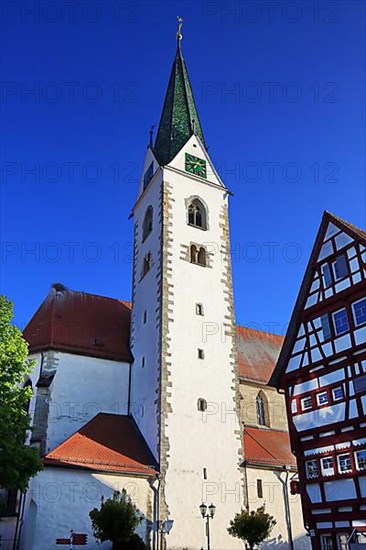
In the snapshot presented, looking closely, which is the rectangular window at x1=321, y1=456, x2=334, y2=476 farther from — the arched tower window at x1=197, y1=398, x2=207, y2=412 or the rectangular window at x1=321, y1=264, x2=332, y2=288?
the arched tower window at x1=197, y1=398, x2=207, y2=412

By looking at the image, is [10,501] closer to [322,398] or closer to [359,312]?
[322,398]

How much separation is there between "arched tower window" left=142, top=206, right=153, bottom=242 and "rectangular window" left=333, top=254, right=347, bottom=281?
12.2 meters

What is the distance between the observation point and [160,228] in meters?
27.0

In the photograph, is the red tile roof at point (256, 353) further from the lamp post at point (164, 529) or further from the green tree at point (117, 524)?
the green tree at point (117, 524)

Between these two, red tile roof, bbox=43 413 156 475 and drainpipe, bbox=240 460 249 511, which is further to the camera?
drainpipe, bbox=240 460 249 511

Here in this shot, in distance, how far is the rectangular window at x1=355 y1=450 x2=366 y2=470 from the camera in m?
16.4

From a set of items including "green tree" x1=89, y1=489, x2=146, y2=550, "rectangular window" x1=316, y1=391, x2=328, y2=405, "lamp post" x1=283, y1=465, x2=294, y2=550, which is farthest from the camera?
"lamp post" x1=283, y1=465, x2=294, y2=550

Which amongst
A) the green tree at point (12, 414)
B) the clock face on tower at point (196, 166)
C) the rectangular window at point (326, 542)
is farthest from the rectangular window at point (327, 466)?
the clock face on tower at point (196, 166)

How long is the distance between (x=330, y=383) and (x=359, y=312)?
261 cm

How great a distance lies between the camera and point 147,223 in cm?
2989

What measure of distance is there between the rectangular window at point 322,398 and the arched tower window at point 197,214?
12.2 m

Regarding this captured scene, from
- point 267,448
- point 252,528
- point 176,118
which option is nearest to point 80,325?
point 267,448

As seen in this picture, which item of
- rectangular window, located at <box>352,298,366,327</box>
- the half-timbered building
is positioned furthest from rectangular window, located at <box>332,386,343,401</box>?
rectangular window, located at <box>352,298,366,327</box>

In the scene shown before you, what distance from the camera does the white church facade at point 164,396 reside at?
2011 centimetres
